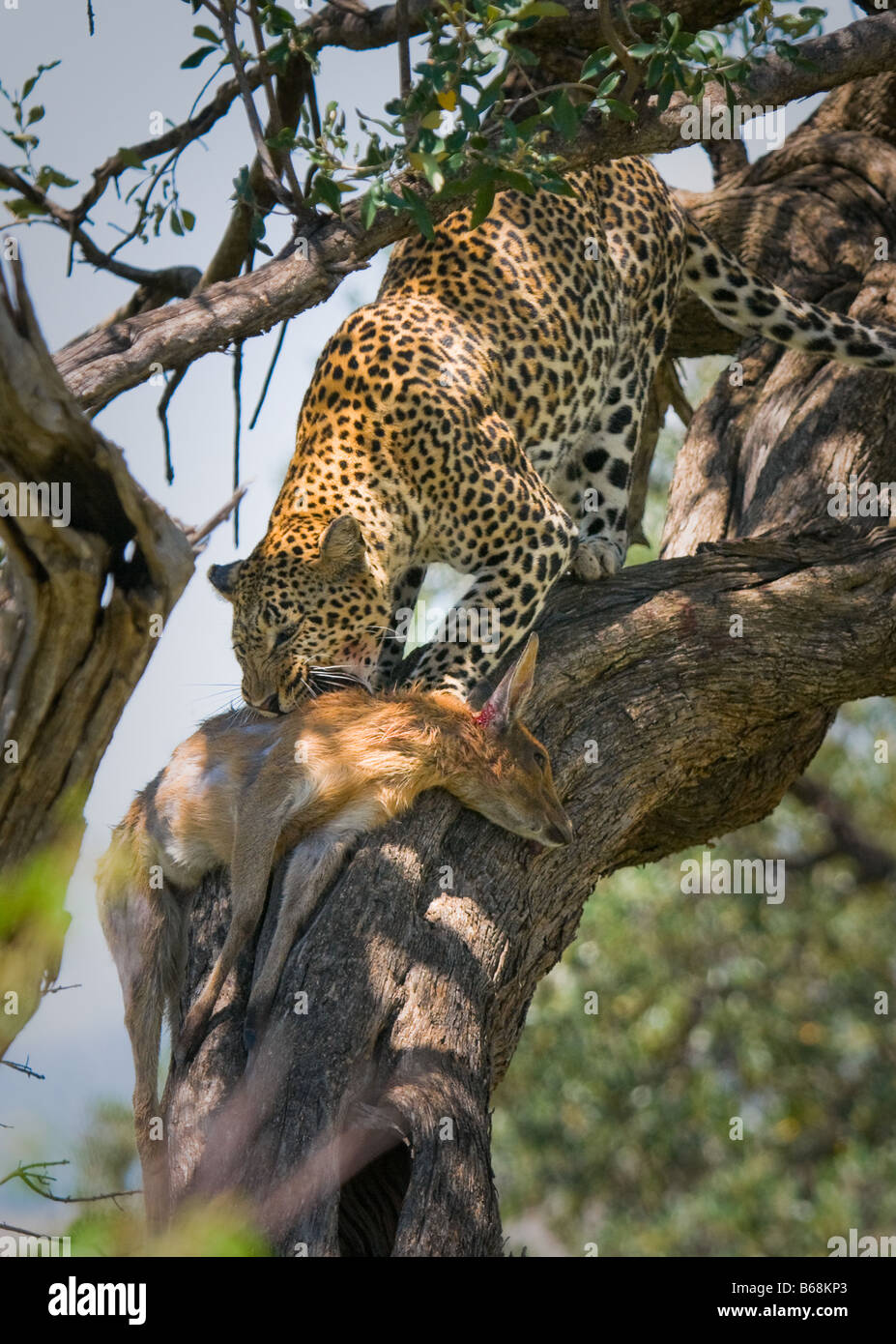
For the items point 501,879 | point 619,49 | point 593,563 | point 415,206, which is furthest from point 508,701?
point 619,49

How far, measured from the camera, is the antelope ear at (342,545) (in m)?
6.59

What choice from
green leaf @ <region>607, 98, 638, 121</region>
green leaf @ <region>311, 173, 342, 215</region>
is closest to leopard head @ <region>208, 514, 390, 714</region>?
green leaf @ <region>311, 173, 342, 215</region>

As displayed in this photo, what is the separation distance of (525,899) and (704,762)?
1542 millimetres

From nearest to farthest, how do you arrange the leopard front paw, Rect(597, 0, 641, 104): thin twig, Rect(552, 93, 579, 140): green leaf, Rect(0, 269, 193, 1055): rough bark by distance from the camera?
Rect(0, 269, 193, 1055): rough bark < Rect(552, 93, 579, 140): green leaf < Rect(597, 0, 641, 104): thin twig < the leopard front paw

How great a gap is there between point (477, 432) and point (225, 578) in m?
1.48

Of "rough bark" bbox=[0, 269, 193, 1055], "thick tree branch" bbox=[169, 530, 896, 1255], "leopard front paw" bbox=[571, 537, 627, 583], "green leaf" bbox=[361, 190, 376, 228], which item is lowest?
"thick tree branch" bbox=[169, 530, 896, 1255]

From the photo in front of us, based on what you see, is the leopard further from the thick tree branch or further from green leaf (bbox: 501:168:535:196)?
green leaf (bbox: 501:168:535:196)

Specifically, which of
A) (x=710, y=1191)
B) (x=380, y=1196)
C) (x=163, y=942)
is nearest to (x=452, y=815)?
(x=163, y=942)

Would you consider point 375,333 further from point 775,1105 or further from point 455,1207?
point 775,1105

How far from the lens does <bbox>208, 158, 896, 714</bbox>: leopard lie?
677 cm

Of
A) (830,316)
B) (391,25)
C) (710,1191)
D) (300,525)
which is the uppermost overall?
(391,25)

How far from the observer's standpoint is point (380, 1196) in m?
5.02

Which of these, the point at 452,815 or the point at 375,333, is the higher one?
the point at 375,333

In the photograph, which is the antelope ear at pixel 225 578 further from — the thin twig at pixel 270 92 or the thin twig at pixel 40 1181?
the thin twig at pixel 40 1181
